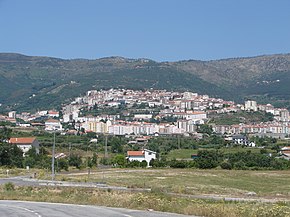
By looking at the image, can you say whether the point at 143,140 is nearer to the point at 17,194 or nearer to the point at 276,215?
the point at 17,194

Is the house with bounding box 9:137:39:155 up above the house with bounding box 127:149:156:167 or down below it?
above

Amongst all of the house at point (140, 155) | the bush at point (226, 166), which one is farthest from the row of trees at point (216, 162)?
the house at point (140, 155)

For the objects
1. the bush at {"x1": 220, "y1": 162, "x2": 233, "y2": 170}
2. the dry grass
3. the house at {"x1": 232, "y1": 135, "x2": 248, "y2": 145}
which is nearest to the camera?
the dry grass

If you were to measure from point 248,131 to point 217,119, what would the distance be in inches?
1089

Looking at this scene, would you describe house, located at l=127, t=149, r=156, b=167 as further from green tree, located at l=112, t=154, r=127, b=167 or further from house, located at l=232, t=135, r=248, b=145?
house, located at l=232, t=135, r=248, b=145

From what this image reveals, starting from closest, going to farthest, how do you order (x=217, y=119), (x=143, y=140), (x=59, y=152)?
(x=59, y=152) < (x=143, y=140) < (x=217, y=119)

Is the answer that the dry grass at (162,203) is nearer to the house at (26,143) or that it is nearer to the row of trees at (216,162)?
the row of trees at (216,162)

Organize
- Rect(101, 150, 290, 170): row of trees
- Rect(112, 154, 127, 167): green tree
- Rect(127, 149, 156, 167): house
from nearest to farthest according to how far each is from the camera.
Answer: Rect(101, 150, 290, 170): row of trees, Rect(112, 154, 127, 167): green tree, Rect(127, 149, 156, 167): house

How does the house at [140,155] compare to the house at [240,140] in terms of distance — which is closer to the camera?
the house at [140,155]

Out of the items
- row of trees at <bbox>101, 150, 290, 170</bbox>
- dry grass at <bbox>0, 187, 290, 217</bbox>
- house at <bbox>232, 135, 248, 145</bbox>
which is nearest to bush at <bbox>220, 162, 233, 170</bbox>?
row of trees at <bbox>101, 150, 290, 170</bbox>

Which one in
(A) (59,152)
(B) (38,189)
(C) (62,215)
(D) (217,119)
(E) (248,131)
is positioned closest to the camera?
(C) (62,215)

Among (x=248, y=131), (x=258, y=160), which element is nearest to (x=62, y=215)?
(x=258, y=160)

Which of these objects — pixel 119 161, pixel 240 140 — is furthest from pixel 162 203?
pixel 240 140

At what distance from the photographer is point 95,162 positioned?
2808 inches
